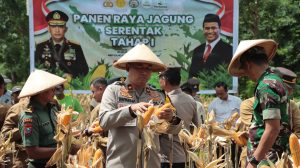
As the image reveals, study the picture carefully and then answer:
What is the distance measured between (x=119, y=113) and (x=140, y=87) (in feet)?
1.37

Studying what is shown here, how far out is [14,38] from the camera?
83.5 feet

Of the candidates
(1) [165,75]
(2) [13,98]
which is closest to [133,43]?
(2) [13,98]

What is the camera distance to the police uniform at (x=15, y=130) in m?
6.55

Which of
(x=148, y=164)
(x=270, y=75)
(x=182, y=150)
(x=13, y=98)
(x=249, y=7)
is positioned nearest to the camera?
(x=270, y=75)

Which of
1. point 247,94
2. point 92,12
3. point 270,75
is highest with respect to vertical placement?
point 92,12

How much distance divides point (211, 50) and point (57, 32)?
244cm

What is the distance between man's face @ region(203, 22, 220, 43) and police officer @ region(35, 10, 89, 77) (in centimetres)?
196

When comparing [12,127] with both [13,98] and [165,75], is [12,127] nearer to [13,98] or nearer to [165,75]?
[165,75]

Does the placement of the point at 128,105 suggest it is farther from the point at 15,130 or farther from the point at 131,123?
the point at 15,130

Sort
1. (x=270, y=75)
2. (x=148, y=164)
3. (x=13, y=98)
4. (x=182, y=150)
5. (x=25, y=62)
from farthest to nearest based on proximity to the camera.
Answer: (x=25, y=62), (x=13, y=98), (x=182, y=150), (x=148, y=164), (x=270, y=75)

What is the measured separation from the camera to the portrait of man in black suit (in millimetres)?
10180

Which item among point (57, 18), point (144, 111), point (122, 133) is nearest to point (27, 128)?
point (122, 133)

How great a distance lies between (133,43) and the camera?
10.3m

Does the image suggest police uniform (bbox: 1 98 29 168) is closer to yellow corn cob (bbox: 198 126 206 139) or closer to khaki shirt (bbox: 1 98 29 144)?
khaki shirt (bbox: 1 98 29 144)
